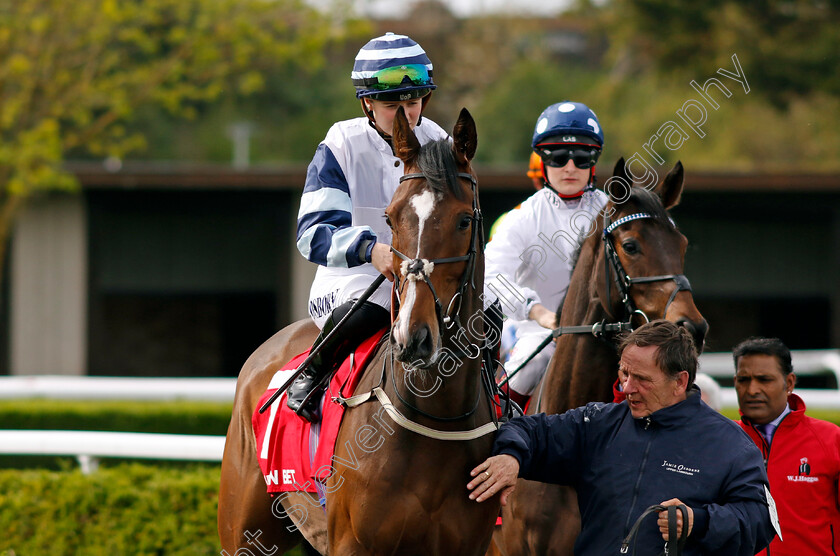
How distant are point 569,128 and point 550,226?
462mm

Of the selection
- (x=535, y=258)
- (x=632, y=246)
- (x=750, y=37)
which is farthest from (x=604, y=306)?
(x=750, y=37)

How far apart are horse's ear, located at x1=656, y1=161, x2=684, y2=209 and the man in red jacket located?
0.65 metres

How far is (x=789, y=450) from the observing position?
3.64m

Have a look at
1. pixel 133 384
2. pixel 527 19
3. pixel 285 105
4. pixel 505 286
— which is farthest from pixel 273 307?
pixel 527 19

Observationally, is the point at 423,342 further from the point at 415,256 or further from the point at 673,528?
the point at 673,528

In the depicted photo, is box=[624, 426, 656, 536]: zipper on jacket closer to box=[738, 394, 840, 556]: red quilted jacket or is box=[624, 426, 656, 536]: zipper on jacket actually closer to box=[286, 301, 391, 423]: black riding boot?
box=[738, 394, 840, 556]: red quilted jacket

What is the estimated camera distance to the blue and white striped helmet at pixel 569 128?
4555 mm

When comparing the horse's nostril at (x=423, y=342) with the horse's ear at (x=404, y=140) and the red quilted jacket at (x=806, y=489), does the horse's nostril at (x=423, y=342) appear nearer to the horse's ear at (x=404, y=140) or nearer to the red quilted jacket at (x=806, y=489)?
the horse's ear at (x=404, y=140)

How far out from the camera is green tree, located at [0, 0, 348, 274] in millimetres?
13820

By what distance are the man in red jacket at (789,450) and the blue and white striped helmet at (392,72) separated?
1.58 meters

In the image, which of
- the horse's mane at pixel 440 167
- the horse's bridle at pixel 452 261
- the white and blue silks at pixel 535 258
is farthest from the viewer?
the white and blue silks at pixel 535 258

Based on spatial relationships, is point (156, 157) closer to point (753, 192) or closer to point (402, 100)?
point (753, 192)

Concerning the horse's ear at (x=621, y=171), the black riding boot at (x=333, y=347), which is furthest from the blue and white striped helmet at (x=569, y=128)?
the black riding boot at (x=333, y=347)

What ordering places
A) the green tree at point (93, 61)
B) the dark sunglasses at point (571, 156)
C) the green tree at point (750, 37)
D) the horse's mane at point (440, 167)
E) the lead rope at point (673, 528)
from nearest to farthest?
the lead rope at point (673, 528) < the horse's mane at point (440, 167) < the dark sunglasses at point (571, 156) < the green tree at point (93, 61) < the green tree at point (750, 37)
